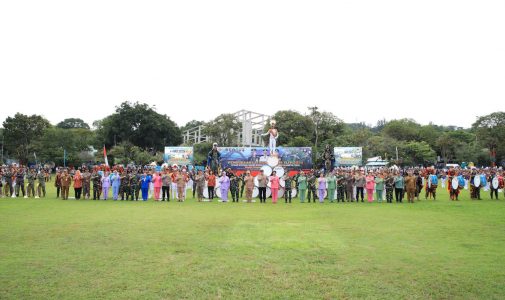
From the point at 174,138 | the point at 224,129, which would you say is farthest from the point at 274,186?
the point at 174,138

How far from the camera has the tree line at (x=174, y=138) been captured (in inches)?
2761

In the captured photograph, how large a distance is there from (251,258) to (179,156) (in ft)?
149

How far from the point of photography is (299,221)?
15406 mm

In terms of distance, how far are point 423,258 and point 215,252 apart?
15.0 feet

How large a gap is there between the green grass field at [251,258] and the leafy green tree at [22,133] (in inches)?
2513

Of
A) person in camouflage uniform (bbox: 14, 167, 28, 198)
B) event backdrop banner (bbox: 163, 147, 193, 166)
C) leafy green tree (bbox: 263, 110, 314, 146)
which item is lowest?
person in camouflage uniform (bbox: 14, 167, 28, 198)

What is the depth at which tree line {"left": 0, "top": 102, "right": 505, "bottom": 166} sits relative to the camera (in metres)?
70.1

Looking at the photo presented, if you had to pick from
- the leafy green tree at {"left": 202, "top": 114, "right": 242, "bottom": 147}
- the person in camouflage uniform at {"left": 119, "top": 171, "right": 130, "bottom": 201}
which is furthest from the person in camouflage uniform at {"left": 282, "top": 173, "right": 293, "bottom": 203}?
the leafy green tree at {"left": 202, "top": 114, "right": 242, "bottom": 147}

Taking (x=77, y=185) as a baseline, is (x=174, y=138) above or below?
above

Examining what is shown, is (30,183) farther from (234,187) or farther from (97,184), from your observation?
(234,187)

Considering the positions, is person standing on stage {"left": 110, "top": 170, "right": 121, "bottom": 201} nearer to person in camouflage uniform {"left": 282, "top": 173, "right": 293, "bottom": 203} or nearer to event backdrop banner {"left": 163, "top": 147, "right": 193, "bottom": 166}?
person in camouflage uniform {"left": 282, "top": 173, "right": 293, "bottom": 203}

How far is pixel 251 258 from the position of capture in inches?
362

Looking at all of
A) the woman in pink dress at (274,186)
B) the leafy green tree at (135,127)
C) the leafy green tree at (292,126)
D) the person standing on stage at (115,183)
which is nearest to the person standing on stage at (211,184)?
the woman in pink dress at (274,186)

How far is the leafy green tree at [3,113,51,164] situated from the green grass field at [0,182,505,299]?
63835mm
